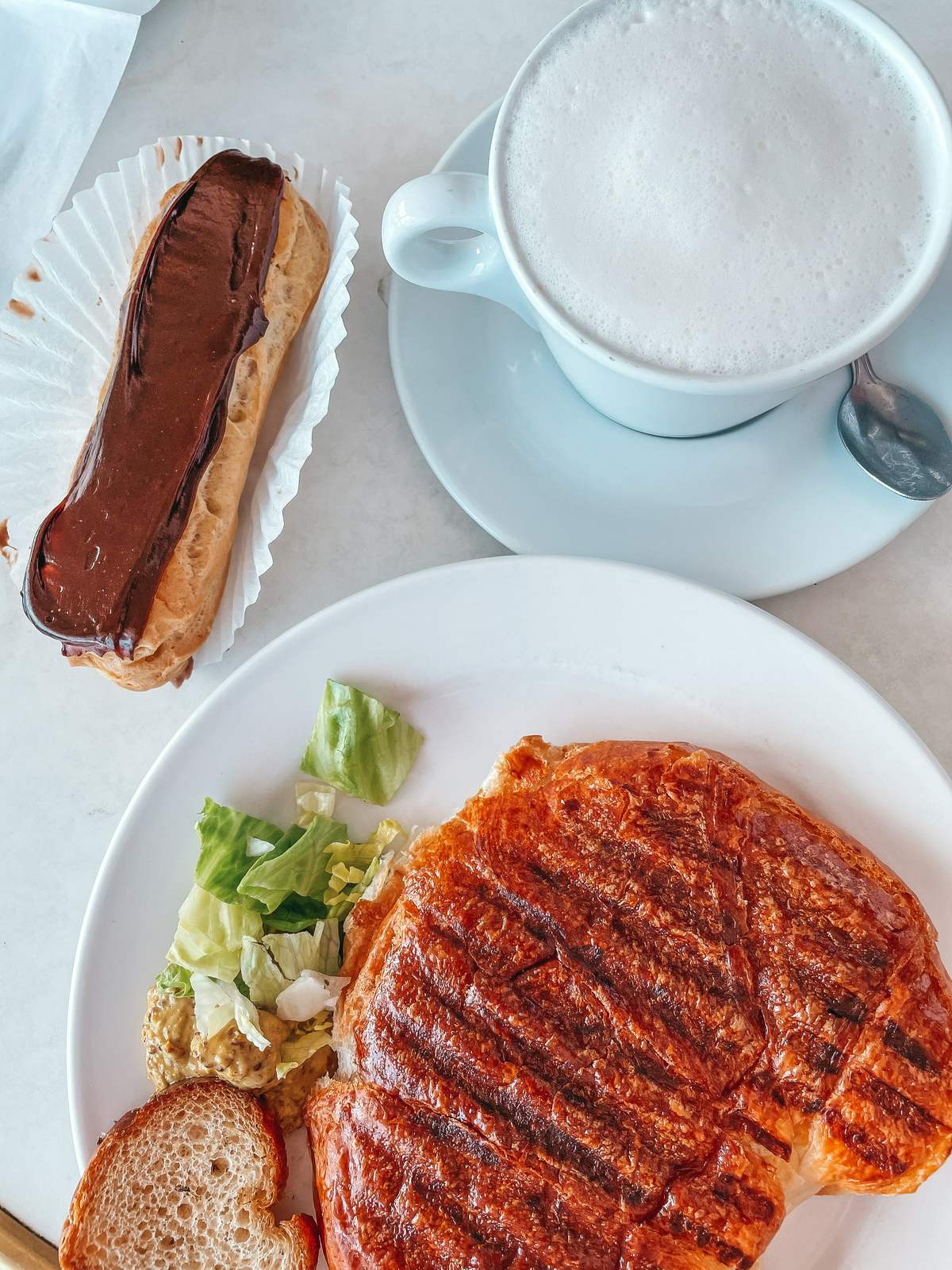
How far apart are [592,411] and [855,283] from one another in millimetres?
632

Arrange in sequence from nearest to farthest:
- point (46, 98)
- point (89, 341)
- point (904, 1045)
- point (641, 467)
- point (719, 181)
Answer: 1. point (719, 181)
2. point (904, 1045)
3. point (641, 467)
4. point (89, 341)
5. point (46, 98)

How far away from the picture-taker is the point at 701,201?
59.7 inches

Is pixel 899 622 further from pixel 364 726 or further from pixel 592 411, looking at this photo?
pixel 364 726

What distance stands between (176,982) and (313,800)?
0.43 metres

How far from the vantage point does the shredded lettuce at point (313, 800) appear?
2.09 metres

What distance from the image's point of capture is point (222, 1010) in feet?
6.52

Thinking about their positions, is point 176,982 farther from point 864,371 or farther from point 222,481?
point 864,371

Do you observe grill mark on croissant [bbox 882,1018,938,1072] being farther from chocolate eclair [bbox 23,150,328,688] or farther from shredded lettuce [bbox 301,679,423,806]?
chocolate eclair [bbox 23,150,328,688]

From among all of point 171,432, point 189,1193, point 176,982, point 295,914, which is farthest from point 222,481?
point 189,1193

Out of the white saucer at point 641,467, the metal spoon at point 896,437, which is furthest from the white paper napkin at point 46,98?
the metal spoon at point 896,437

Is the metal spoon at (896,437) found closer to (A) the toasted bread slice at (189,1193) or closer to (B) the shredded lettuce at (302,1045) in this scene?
(B) the shredded lettuce at (302,1045)

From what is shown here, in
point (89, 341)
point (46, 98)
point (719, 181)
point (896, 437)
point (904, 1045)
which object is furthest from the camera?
point (46, 98)

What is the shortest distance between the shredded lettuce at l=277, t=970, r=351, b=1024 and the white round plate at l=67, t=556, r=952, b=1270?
0.29 m

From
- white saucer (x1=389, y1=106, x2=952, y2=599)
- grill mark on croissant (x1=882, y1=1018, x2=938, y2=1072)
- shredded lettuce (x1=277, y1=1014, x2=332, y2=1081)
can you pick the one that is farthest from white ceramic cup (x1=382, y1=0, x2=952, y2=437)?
shredded lettuce (x1=277, y1=1014, x2=332, y2=1081)
